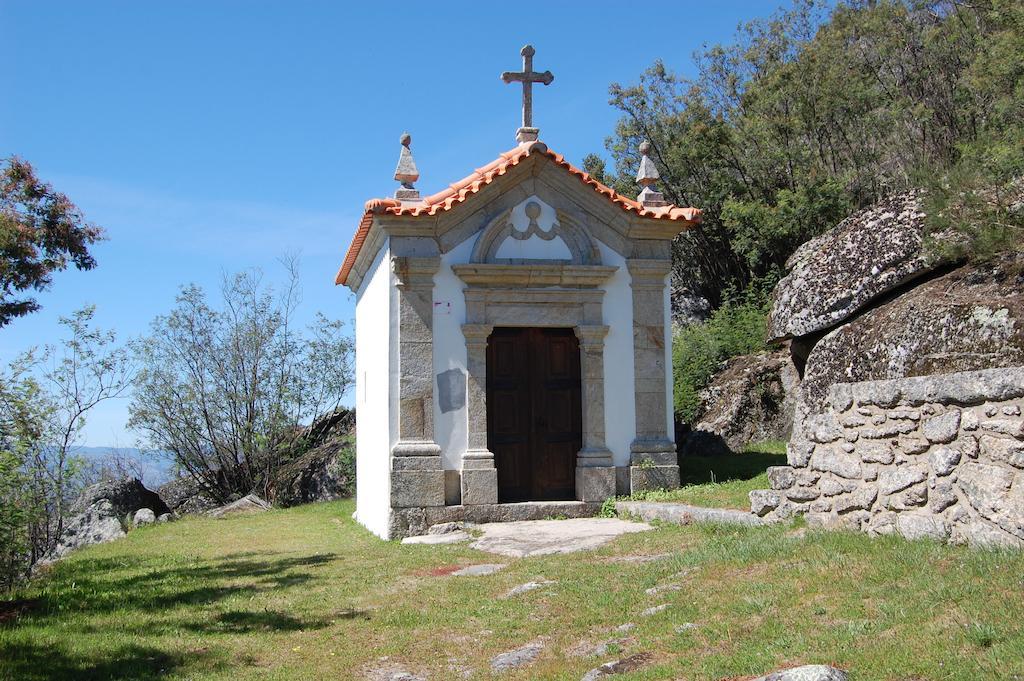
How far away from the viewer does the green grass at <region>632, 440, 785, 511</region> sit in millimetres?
9414

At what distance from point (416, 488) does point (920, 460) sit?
592 centimetres

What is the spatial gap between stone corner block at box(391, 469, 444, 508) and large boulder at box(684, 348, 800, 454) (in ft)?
17.8

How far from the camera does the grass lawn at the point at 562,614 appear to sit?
4.21 metres

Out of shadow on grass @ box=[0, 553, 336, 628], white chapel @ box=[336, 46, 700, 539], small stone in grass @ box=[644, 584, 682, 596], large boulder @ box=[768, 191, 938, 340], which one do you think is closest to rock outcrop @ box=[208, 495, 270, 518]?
shadow on grass @ box=[0, 553, 336, 628]

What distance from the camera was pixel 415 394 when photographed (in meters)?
10.4

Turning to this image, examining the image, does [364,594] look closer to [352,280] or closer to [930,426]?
[930,426]

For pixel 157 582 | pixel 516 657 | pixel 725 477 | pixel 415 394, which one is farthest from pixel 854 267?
pixel 157 582

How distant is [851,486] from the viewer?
6.23 m

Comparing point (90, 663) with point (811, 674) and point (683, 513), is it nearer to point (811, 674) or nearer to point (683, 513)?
point (811, 674)

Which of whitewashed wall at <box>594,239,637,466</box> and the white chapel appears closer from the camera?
the white chapel

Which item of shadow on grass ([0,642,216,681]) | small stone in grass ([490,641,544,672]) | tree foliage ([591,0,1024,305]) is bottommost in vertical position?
shadow on grass ([0,642,216,681])

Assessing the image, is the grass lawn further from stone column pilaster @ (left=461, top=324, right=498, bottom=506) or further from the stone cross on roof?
the stone cross on roof

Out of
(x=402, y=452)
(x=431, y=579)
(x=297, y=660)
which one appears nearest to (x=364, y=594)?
(x=431, y=579)

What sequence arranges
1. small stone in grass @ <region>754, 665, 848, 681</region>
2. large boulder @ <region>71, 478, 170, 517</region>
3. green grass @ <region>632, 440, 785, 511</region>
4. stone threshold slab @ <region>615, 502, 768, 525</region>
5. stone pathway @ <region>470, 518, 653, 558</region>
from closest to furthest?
small stone in grass @ <region>754, 665, 848, 681</region> → stone threshold slab @ <region>615, 502, 768, 525</region> → stone pathway @ <region>470, 518, 653, 558</region> → green grass @ <region>632, 440, 785, 511</region> → large boulder @ <region>71, 478, 170, 517</region>
